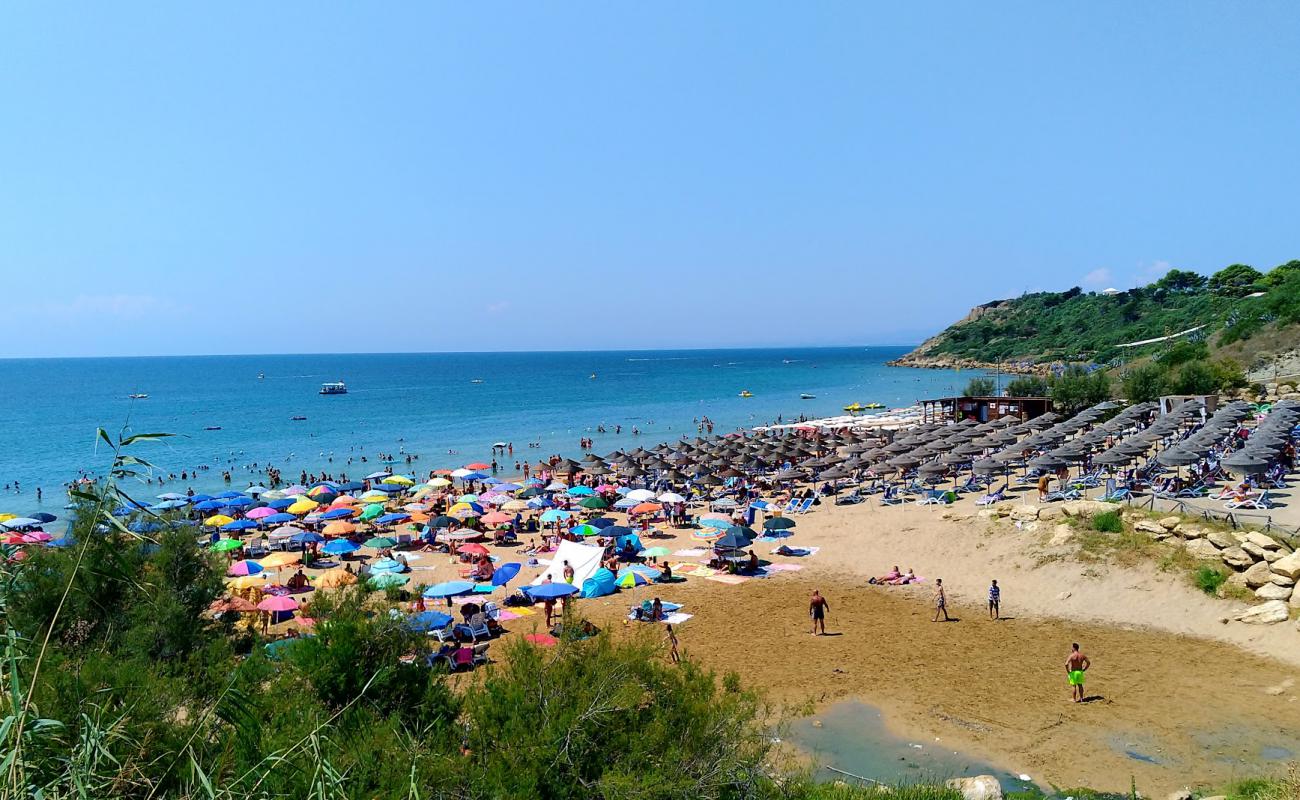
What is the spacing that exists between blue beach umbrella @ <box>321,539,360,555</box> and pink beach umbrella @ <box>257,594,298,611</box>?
20.5 feet

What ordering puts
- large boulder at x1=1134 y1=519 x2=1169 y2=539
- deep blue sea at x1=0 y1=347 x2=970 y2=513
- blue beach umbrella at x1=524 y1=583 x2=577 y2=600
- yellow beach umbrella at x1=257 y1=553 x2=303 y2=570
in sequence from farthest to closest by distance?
deep blue sea at x1=0 y1=347 x2=970 y2=513
yellow beach umbrella at x1=257 y1=553 x2=303 y2=570
large boulder at x1=1134 y1=519 x2=1169 y2=539
blue beach umbrella at x1=524 y1=583 x2=577 y2=600

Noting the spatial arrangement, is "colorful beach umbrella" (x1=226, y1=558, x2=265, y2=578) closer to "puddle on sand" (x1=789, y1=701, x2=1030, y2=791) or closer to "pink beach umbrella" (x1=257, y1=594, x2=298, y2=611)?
"pink beach umbrella" (x1=257, y1=594, x2=298, y2=611)

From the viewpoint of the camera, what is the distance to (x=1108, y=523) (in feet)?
60.8

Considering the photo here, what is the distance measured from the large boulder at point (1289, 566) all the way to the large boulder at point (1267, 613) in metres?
0.63

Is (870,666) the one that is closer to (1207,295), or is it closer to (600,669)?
(600,669)

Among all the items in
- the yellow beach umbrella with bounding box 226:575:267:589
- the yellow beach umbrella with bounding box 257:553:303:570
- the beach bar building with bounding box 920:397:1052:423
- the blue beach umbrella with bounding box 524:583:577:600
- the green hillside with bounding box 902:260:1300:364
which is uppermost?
the green hillside with bounding box 902:260:1300:364

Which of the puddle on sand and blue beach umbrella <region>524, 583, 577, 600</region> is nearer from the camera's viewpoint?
the puddle on sand

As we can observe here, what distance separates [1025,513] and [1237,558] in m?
5.23

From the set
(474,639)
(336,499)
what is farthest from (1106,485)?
(336,499)

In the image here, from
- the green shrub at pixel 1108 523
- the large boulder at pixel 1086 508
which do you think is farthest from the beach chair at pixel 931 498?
the green shrub at pixel 1108 523

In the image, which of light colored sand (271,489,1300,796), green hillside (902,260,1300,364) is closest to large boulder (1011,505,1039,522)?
light colored sand (271,489,1300,796)

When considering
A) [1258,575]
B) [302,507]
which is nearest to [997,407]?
[1258,575]

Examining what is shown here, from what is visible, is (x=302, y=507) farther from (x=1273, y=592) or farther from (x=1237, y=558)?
(x=1273, y=592)

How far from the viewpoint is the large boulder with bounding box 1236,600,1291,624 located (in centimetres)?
1416
